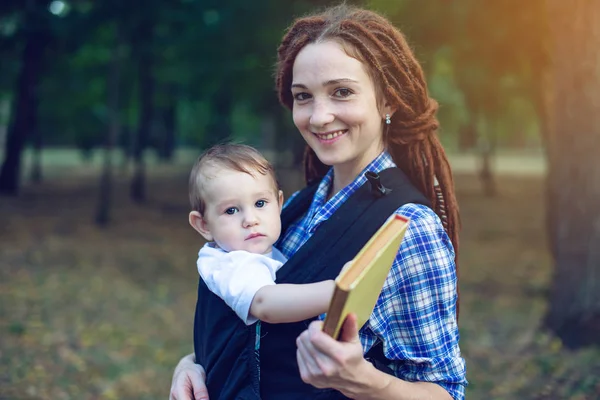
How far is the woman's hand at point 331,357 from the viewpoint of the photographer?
1479 millimetres

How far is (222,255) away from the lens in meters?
1.99

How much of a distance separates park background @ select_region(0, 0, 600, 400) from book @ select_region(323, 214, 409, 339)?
136 cm

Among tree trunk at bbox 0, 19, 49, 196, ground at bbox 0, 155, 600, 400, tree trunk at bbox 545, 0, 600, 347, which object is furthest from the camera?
tree trunk at bbox 0, 19, 49, 196

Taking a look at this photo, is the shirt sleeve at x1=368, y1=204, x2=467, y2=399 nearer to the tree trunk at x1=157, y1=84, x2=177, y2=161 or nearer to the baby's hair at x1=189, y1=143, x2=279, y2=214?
the baby's hair at x1=189, y1=143, x2=279, y2=214

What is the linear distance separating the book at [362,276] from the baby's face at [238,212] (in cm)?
53

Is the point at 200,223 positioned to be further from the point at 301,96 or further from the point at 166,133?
the point at 166,133

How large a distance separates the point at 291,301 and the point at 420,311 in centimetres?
36

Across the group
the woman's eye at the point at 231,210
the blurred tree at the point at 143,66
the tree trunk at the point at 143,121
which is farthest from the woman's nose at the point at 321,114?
the tree trunk at the point at 143,121

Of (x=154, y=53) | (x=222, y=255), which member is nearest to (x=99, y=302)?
(x=222, y=255)

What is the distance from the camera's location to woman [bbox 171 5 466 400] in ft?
6.07

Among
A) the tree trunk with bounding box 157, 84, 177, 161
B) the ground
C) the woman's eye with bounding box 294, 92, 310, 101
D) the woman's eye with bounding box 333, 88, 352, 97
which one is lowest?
the tree trunk with bounding box 157, 84, 177, 161

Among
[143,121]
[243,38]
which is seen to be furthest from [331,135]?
[143,121]

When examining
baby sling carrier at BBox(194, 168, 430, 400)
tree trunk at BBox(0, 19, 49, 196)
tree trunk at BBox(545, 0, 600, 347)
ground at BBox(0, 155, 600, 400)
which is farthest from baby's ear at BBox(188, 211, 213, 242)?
tree trunk at BBox(0, 19, 49, 196)

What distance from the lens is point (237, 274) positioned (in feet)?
6.07
